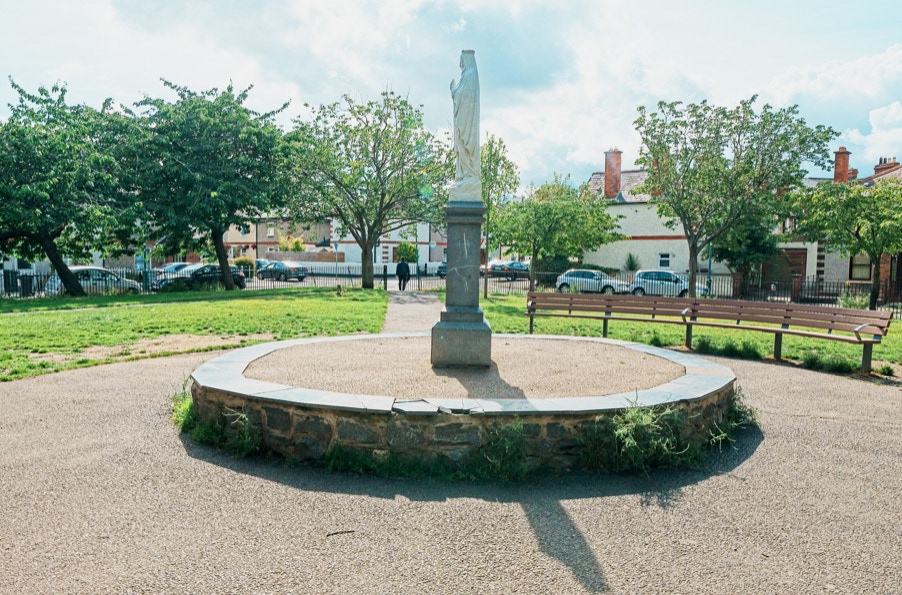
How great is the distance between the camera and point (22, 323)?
1220 centimetres

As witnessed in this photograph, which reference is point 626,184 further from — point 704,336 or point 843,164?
point 704,336

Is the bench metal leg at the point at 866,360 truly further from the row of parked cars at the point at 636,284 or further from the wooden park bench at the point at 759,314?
the row of parked cars at the point at 636,284

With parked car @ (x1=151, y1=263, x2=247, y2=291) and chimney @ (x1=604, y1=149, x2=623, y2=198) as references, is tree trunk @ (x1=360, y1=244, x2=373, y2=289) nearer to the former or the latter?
parked car @ (x1=151, y1=263, x2=247, y2=291)

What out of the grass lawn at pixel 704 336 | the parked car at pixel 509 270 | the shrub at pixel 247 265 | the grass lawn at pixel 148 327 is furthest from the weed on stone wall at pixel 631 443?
the shrub at pixel 247 265

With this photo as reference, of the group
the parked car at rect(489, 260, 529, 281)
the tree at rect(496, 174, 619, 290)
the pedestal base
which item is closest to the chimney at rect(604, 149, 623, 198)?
the parked car at rect(489, 260, 529, 281)

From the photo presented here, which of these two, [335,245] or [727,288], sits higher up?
[335,245]

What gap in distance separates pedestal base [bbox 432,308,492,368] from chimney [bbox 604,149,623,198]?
35.1 meters

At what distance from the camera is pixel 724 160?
21062mm

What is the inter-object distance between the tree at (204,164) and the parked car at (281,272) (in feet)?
47.7

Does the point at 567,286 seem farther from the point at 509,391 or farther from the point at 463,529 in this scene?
the point at 463,529

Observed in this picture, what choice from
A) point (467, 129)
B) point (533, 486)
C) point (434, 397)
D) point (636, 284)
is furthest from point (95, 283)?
point (533, 486)

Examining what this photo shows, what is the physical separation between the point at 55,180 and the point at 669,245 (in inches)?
1265

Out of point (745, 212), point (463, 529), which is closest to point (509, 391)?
point (463, 529)

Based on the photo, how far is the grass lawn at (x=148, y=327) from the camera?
29.6 feet
